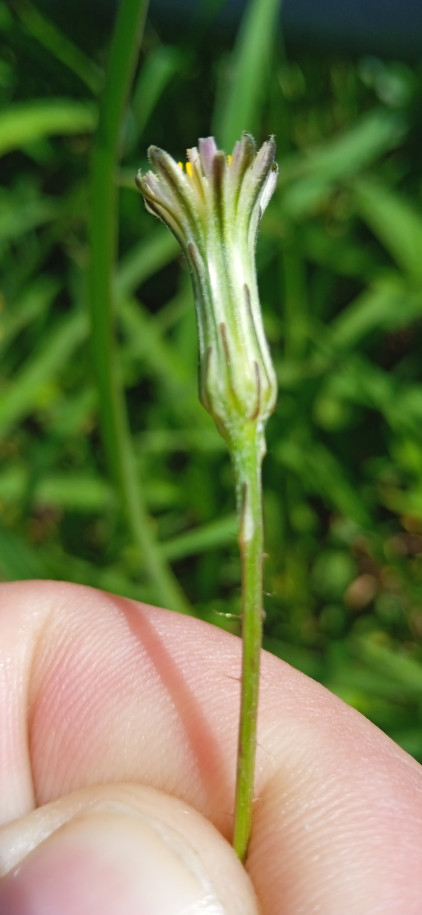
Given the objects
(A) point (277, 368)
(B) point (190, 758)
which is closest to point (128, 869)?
(B) point (190, 758)

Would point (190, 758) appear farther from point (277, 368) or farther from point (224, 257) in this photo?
point (277, 368)

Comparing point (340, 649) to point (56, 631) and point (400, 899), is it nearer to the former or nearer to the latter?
point (56, 631)

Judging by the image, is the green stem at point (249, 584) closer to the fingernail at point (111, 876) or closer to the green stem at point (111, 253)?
the fingernail at point (111, 876)

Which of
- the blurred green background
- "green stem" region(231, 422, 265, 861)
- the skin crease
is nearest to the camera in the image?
"green stem" region(231, 422, 265, 861)

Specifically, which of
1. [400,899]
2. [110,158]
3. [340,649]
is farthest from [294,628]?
[110,158]

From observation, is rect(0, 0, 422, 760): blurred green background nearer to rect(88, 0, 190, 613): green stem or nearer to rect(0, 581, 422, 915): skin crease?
rect(88, 0, 190, 613): green stem

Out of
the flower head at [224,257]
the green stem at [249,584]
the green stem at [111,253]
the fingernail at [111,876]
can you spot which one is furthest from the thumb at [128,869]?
the green stem at [111,253]

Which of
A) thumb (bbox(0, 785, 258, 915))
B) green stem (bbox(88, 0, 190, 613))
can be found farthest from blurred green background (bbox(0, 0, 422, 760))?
thumb (bbox(0, 785, 258, 915))
